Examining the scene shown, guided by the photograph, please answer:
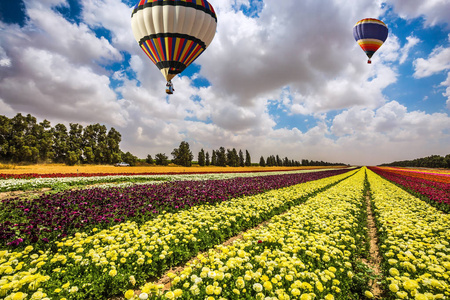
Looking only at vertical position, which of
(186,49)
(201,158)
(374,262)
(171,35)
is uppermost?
(171,35)

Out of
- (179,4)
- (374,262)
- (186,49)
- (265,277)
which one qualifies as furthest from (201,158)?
(265,277)

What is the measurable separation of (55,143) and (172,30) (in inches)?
2550

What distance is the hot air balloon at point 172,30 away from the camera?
16.1 meters

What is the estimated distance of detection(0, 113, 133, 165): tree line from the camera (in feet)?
149

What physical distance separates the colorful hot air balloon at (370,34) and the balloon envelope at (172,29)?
2390cm

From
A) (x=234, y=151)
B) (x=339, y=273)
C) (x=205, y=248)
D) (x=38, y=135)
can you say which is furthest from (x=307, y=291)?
(x=234, y=151)

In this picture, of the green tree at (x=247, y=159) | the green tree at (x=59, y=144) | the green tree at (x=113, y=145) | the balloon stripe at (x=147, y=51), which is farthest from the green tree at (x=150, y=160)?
the balloon stripe at (x=147, y=51)

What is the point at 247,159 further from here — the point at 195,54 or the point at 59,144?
the point at 195,54

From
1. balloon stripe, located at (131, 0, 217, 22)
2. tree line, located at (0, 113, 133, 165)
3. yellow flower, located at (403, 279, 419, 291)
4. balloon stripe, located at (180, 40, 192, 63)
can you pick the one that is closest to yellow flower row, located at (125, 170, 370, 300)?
yellow flower, located at (403, 279, 419, 291)

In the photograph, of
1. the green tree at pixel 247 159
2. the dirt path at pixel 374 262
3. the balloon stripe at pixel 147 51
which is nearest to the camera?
the dirt path at pixel 374 262

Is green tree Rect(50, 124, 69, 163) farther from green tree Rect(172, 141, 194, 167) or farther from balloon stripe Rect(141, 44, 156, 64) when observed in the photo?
balloon stripe Rect(141, 44, 156, 64)

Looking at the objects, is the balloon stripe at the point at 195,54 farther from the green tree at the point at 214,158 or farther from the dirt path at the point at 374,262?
the green tree at the point at 214,158

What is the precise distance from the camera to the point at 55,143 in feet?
198

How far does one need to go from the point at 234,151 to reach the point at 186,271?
307 ft
